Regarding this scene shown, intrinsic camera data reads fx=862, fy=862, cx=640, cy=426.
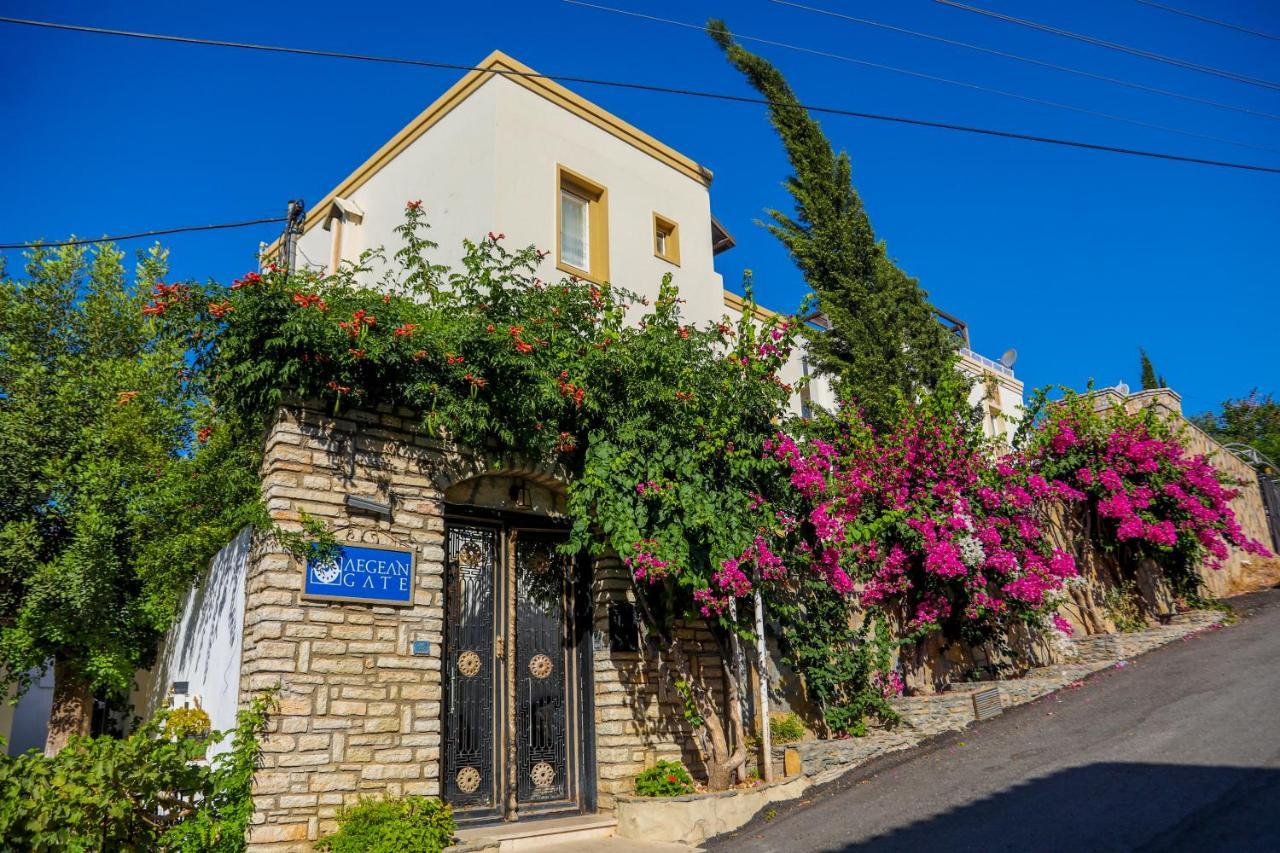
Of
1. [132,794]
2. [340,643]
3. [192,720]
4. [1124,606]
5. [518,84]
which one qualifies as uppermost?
[518,84]

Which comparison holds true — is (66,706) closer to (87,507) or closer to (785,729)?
(87,507)

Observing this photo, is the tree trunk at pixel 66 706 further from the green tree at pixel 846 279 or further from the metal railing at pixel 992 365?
the metal railing at pixel 992 365

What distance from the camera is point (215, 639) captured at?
282 inches

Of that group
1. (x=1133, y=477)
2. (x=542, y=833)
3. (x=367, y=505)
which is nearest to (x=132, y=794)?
(x=367, y=505)

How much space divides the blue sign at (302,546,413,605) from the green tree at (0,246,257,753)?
7.42ft

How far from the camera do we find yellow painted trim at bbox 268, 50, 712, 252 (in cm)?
987

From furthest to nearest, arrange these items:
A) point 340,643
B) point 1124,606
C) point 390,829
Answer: point 1124,606
point 340,643
point 390,829

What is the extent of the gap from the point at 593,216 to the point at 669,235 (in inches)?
49.9

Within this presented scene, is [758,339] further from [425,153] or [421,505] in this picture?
[425,153]

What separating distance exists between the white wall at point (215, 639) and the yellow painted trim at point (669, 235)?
6.29m

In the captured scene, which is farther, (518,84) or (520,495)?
(518,84)

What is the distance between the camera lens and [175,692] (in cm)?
789

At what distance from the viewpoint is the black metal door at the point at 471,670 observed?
7141mm

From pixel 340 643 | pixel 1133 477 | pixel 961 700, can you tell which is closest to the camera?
pixel 340 643
